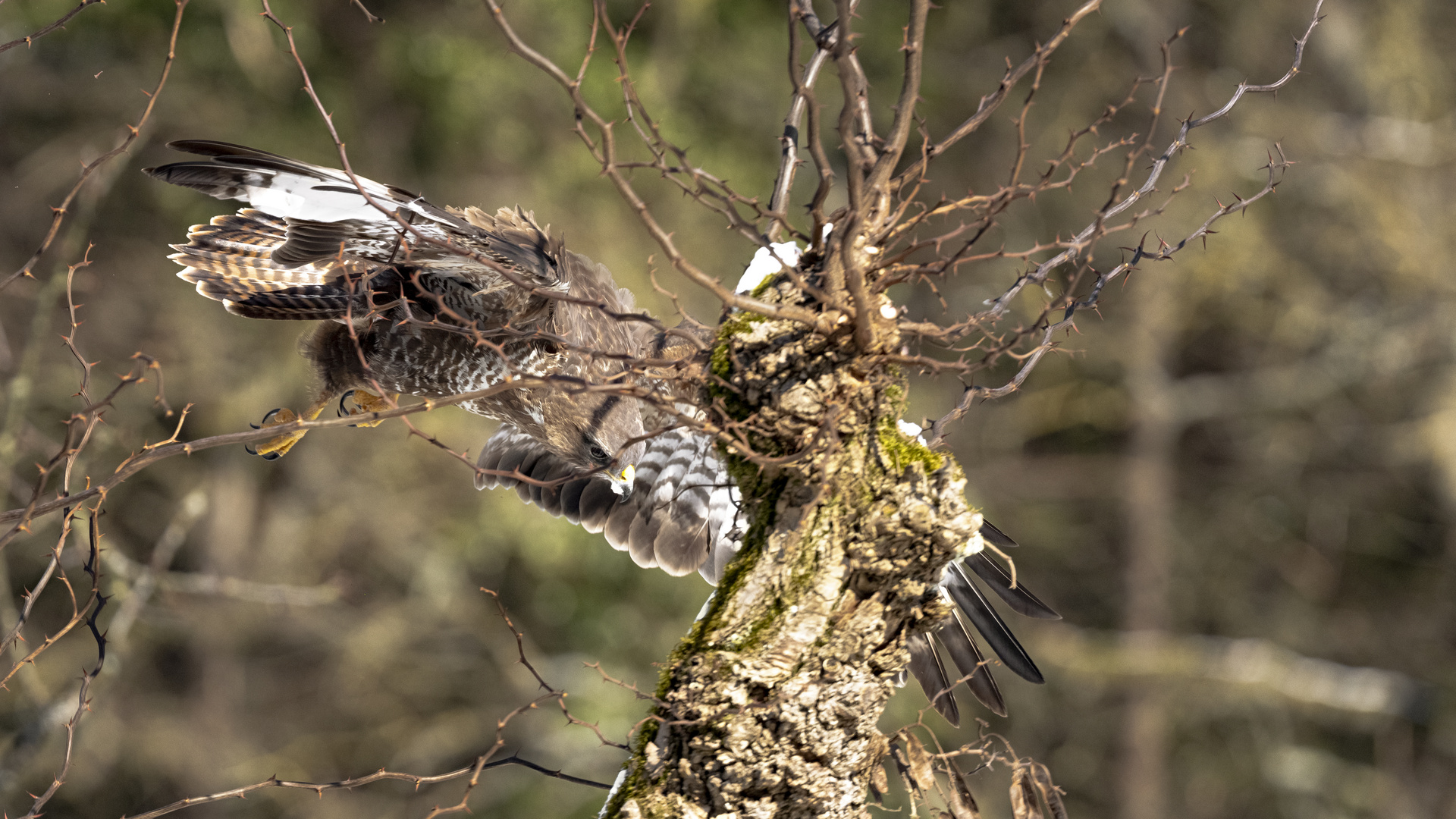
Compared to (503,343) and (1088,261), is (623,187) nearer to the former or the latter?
(503,343)

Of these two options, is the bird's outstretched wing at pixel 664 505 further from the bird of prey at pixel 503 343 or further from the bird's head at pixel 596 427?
the bird's head at pixel 596 427

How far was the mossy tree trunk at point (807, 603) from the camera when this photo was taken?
85.4 inches

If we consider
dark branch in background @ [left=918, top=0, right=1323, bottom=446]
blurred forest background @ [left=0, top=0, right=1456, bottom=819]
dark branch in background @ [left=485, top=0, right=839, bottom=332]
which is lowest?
dark branch in background @ [left=485, top=0, right=839, bottom=332]

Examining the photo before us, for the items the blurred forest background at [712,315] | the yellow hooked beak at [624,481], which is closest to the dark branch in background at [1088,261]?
the yellow hooked beak at [624,481]

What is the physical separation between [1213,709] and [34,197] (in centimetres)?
1048

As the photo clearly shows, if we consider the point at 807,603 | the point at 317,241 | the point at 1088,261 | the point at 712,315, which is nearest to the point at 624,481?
the point at 317,241

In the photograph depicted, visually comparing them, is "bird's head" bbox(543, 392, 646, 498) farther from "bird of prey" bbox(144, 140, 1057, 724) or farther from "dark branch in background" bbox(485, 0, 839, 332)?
"dark branch in background" bbox(485, 0, 839, 332)

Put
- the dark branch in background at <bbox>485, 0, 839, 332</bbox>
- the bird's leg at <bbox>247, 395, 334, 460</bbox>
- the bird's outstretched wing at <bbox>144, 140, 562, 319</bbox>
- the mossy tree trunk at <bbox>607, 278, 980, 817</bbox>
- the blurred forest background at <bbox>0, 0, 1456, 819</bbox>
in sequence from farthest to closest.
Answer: the blurred forest background at <bbox>0, 0, 1456, 819</bbox> < the bird's leg at <bbox>247, 395, 334, 460</bbox> < the bird's outstretched wing at <bbox>144, 140, 562, 319</bbox> < the mossy tree trunk at <bbox>607, 278, 980, 817</bbox> < the dark branch in background at <bbox>485, 0, 839, 332</bbox>

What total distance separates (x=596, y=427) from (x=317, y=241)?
1052 mm

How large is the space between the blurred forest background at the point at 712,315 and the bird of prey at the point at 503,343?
4.39 meters

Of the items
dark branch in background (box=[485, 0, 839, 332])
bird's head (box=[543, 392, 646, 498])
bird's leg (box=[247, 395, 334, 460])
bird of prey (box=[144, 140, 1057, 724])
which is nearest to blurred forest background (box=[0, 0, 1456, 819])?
bird's leg (box=[247, 395, 334, 460])

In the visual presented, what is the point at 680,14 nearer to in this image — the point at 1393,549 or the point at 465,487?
the point at 465,487

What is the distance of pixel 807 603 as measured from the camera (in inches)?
86.8

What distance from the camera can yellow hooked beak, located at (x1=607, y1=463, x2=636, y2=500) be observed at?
3.56 m
